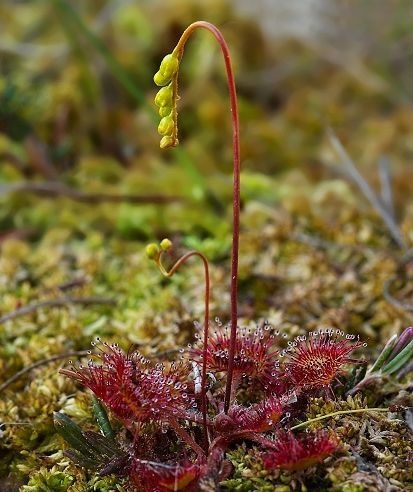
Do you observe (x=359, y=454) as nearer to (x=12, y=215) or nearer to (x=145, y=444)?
(x=145, y=444)

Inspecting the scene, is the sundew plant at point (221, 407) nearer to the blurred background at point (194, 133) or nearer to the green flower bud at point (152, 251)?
the green flower bud at point (152, 251)

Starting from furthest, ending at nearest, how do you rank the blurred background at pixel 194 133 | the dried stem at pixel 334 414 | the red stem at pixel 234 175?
the blurred background at pixel 194 133 < the dried stem at pixel 334 414 < the red stem at pixel 234 175

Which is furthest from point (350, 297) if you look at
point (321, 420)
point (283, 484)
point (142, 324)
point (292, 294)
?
point (283, 484)

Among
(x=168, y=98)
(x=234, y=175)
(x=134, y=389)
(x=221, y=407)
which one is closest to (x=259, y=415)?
(x=221, y=407)

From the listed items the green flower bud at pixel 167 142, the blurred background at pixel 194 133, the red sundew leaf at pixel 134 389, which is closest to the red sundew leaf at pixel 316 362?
the red sundew leaf at pixel 134 389

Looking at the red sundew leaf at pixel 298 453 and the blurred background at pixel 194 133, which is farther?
the blurred background at pixel 194 133

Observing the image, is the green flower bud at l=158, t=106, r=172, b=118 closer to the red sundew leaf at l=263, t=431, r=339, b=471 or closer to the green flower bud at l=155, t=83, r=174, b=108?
the green flower bud at l=155, t=83, r=174, b=108

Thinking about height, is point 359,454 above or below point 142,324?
below
